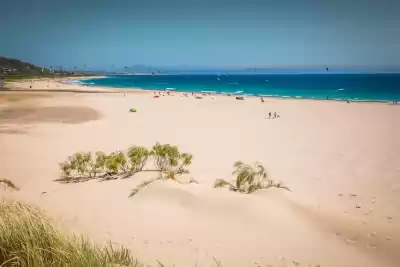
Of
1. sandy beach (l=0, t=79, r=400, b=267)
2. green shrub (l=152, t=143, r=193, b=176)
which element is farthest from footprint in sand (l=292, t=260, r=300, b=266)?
green shrub (l=152, t=143, r=193, b=176)

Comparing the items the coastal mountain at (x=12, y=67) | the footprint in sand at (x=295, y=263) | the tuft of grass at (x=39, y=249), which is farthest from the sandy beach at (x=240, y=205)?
the coastal mountain at (x=12, y=67)

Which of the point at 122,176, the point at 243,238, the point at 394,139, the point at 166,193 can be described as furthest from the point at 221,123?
the point at 243,238

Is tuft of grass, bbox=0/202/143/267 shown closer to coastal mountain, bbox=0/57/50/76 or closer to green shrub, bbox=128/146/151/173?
green shrub, bbox=128/146/151/173

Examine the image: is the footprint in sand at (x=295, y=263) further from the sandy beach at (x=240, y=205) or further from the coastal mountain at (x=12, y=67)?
the coastal mountain at (x=12, y=67)

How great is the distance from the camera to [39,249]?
Result: 2.42 meters

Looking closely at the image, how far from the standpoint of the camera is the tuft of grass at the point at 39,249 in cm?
233

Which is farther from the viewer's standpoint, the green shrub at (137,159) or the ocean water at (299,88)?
the ocean water at (299,88)

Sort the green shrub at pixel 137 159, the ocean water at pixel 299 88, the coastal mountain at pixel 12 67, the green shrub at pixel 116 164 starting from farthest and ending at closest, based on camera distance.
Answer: the ocean water at pixel 299 88 → the coastal mountain at pixel 12 67 → the green shrub at pixel 137 159 → the green shrub at pixel 116 164

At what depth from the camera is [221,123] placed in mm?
14109

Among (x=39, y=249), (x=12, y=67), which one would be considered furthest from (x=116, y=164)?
(x=12, y=67)

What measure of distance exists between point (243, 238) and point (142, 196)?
159cm

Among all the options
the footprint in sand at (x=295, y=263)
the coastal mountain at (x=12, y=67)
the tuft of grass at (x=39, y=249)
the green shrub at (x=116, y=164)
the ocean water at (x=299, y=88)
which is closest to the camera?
the tuft of grass at (x=39, y=249)

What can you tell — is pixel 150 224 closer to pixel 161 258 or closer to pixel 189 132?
pixel 161 258

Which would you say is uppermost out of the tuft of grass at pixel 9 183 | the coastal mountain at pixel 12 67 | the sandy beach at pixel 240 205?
the coastal mountain at pixel 12 67
